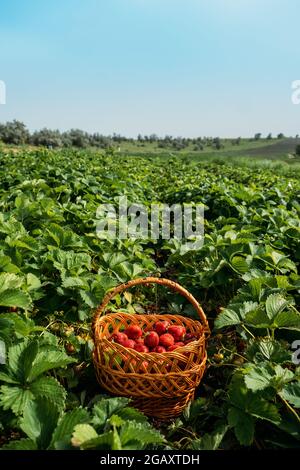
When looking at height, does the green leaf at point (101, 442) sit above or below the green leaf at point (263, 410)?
above

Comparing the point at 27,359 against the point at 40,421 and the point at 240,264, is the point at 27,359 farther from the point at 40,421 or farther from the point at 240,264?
the point at 240,264

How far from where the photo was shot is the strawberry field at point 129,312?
5.62ft

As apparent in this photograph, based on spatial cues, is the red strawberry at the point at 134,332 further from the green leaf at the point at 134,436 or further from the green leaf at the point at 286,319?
the green leaf at the point at 134,436

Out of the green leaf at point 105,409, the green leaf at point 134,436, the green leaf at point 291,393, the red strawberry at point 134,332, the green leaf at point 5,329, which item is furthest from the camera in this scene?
the red strawberry at point 134,332

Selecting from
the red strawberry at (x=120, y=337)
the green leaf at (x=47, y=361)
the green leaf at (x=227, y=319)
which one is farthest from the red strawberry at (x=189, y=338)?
the green leaf at (x=47, y=361)

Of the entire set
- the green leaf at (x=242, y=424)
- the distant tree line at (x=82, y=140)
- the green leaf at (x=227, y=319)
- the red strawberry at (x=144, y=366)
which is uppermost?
the distant tree line at (x=82, y=140)

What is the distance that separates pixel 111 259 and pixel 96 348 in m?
1.17

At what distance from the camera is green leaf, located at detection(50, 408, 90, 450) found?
1.48 m

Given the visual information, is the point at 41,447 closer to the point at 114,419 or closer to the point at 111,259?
the point at 114,419

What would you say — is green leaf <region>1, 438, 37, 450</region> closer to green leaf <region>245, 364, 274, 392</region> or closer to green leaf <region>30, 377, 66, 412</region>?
green leaf <region>30, 377, 66, 412</region>

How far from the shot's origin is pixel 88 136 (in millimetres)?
40844

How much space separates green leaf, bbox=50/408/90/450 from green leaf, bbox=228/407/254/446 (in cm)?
67

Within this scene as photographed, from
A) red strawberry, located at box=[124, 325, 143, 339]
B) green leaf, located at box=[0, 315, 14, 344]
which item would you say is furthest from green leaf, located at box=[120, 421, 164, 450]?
red strawberry, located at box=[124, 325, 143, 339]

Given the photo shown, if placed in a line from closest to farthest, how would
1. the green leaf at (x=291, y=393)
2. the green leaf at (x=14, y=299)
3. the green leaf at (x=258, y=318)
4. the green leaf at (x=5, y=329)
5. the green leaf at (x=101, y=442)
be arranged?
the green leaf at (x=101, y=442), the green leaf at (x=291, y=393), the green leaf at (x=5, y=329), the green leaf at (x=14, y=299), the green leaf at (x=258, y=318)
